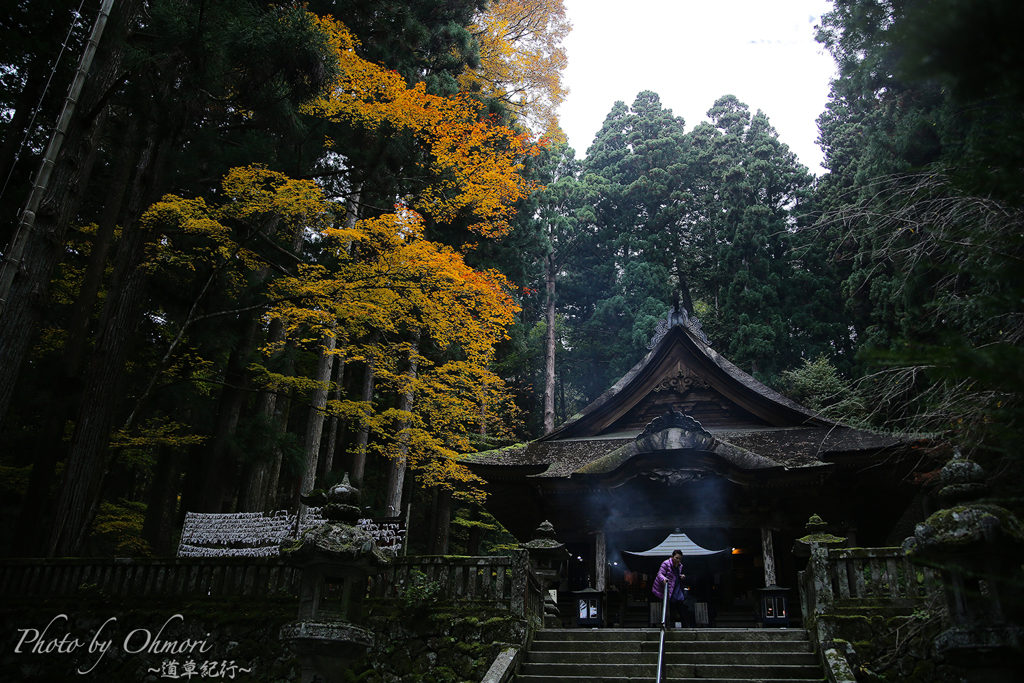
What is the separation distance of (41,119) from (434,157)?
26.9ft

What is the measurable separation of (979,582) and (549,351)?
2490cm

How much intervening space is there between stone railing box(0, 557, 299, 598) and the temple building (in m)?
4.97

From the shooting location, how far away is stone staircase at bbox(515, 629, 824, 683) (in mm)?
7176

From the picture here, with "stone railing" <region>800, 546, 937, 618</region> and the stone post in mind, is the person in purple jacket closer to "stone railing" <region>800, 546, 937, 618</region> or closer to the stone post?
"stone railing" <region>800, 546, 937, 618</region>

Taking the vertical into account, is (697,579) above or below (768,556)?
below

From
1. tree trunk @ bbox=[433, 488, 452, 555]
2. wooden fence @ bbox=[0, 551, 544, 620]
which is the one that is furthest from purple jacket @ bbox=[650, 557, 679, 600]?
tree trunk @ bbox=[433, 488, 452, 555]

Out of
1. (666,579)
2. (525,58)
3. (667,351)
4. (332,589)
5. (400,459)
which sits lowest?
(332,589)

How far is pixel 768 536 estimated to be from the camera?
36.5ft

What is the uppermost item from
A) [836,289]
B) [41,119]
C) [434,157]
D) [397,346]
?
[836,289]

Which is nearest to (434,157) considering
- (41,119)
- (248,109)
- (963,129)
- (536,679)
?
(248,109)

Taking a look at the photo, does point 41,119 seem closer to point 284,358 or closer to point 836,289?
point 284,358

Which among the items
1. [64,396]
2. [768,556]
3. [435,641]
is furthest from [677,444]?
[64,396]

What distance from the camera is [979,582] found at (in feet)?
17.7

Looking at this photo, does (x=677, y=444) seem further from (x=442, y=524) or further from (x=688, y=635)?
(x=442, y=524)
